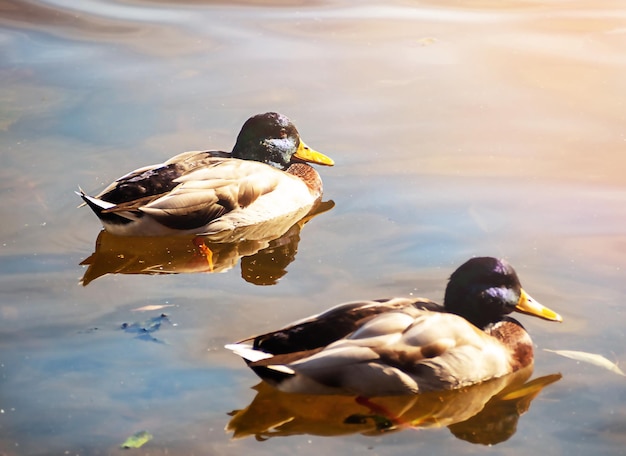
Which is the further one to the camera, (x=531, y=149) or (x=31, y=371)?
(x=531, y=149)

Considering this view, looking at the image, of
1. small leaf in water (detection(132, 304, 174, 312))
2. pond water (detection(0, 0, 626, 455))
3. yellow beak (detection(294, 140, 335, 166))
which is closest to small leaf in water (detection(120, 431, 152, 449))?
pond water (detection(0, 0, 626, 455))

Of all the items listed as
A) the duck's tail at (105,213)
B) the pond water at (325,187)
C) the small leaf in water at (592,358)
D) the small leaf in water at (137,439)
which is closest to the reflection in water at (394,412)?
the pond water at (325,187)

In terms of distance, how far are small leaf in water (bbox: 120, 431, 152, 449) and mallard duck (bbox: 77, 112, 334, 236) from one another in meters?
2.35

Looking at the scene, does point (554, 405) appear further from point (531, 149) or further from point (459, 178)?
point (531, 149)

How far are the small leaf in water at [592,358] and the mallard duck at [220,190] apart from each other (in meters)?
2.60

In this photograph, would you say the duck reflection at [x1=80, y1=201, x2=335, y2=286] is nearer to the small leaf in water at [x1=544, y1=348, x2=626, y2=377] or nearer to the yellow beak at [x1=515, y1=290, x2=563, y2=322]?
the yellow beak at [x1=515, y1=290, x2=563, y2=322]

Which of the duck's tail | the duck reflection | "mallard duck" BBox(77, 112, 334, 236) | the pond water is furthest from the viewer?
"mallard duck" BBox(77, 112, 334, 236)

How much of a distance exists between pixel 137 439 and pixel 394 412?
46.7 inches

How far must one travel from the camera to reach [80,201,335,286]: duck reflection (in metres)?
6.80

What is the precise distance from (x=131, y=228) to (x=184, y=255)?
15.5 inches

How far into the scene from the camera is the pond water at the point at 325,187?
518cm

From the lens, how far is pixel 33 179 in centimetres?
799

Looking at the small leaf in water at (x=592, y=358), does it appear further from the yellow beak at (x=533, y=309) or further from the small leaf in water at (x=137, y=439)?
the small leaf in water at (x=137, y=439)

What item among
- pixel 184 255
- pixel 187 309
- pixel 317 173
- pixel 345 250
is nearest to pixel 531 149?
pixel 317 173
